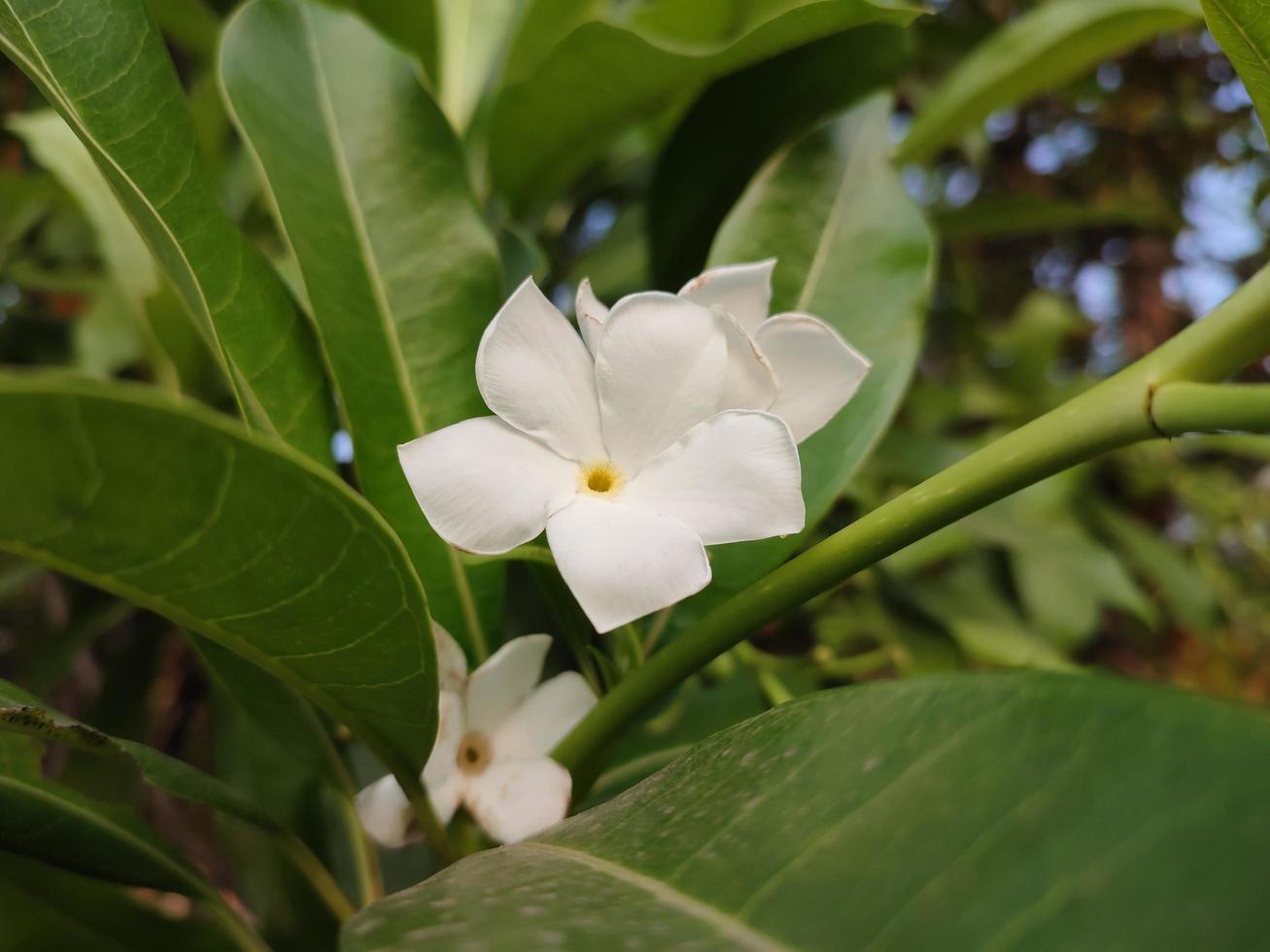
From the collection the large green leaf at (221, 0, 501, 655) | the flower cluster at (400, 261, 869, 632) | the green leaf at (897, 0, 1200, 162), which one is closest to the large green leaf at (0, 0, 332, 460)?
the large green leaf at (221, 0, 501, 655)

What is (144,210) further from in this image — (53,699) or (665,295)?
(53,699)

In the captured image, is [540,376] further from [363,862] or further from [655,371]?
[363,862]

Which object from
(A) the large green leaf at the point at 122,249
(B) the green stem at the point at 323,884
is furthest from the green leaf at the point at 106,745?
(A) the large green leaf at the point at 122,249

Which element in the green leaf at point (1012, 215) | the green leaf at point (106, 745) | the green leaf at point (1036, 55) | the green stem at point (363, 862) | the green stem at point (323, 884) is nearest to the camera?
the green leaf at point (106, 745)

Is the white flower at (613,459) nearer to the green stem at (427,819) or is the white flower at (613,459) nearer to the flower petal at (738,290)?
the flower petal at (738,290)

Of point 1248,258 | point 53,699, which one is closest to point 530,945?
point 53,699

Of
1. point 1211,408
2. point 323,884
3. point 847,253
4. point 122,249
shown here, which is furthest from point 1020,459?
point 122,249
